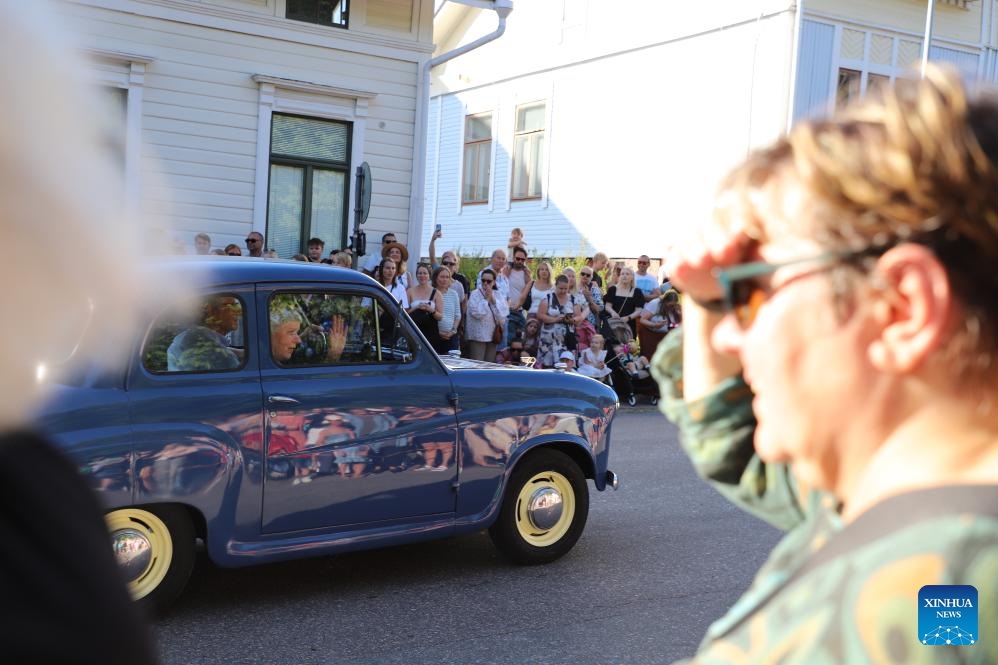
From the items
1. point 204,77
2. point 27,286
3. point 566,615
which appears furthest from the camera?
point 204,77

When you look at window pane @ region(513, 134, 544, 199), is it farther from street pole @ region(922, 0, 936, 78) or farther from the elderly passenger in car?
the elderly passenger in car

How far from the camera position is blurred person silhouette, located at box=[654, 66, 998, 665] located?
104cm

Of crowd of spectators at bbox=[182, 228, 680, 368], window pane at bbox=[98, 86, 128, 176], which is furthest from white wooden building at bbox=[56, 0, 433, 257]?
window pane at bbox=[98, 86, 128, 176]

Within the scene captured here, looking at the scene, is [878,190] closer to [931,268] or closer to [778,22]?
[931,268]

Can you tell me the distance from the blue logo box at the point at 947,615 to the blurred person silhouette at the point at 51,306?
0.76 metres

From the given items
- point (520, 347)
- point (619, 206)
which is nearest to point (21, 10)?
point (520, 347)

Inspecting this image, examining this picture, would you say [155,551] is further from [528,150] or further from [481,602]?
[528,150]

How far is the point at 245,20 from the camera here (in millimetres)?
15273

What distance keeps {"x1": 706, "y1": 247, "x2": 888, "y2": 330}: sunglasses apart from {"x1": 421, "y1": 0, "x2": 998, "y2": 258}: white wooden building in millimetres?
16128

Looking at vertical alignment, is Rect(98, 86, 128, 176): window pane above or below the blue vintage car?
above

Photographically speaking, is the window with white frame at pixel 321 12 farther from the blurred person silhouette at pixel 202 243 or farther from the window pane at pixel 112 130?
the window pane at pixel 112 130

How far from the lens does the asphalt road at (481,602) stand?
4906 mm

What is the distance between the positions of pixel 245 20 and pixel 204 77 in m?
1.04

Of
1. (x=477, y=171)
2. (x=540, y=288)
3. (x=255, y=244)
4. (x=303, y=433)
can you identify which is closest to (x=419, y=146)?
(x=540, y=288)
